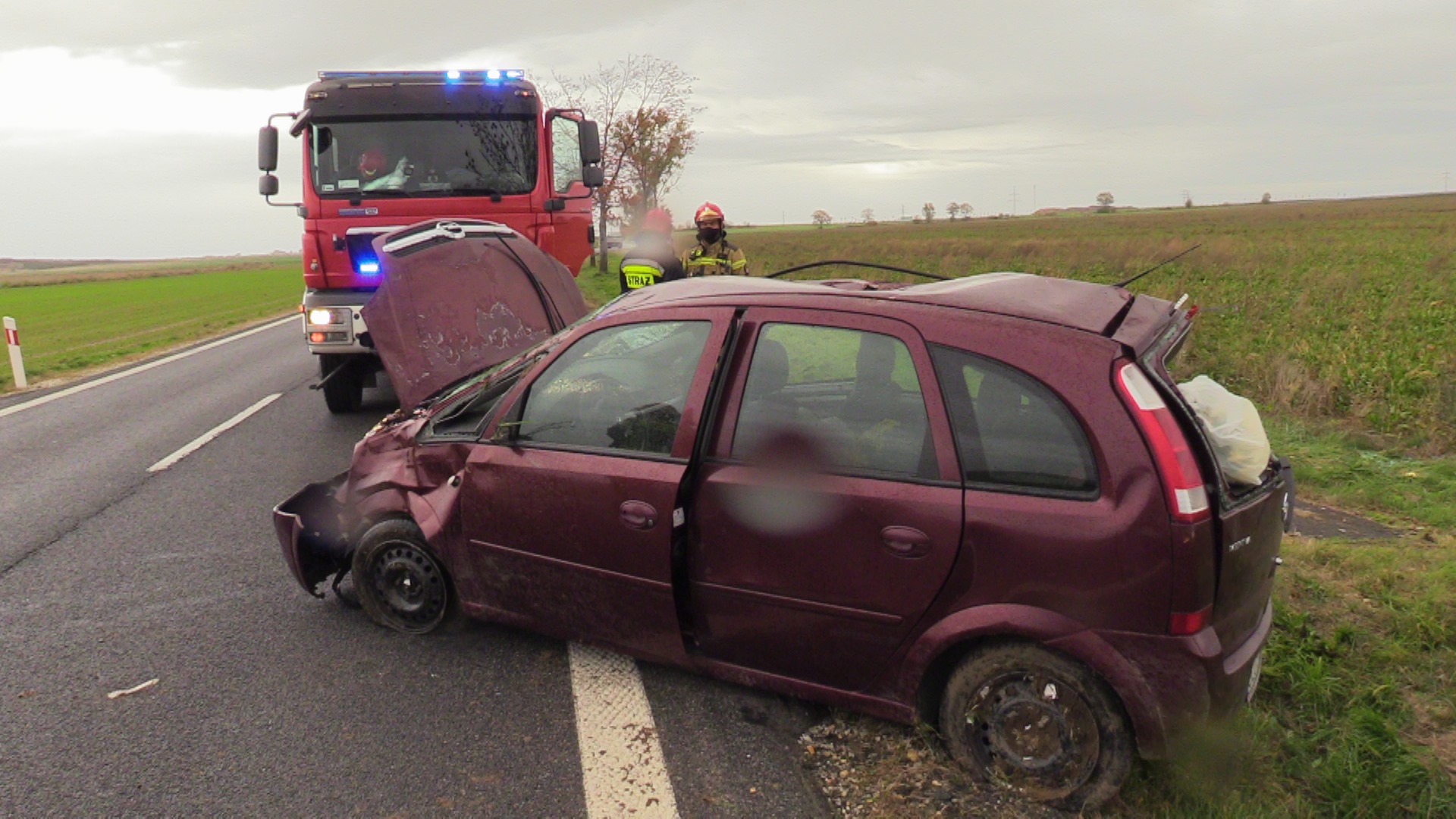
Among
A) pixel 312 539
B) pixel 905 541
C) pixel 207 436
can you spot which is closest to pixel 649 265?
pixel 312 539

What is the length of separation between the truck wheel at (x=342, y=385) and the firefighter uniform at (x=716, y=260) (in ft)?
11.0

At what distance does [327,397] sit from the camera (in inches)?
351

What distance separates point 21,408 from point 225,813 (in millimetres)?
9438

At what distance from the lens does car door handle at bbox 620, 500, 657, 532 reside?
3.16 meters

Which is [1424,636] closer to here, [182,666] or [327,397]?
[182,666]

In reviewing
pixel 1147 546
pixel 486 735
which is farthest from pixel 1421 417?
pixel 486 735

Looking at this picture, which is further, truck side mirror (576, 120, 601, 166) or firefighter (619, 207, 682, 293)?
truck side mirror (576, 120, 601, 166)

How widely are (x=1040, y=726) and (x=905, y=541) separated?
2.17 feet

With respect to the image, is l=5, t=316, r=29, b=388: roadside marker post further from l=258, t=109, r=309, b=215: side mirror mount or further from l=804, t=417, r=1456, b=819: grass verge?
l=804, t=417, r=1456, b=819: grass verge

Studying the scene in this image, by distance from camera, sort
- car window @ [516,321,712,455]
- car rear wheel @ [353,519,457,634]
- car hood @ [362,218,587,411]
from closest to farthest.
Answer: car window @ [516,321,712,455], car rear wheel @ [353,519,457,634], car hood @ [362,218,587,411]

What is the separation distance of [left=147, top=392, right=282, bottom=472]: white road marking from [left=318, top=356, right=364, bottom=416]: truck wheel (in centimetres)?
84

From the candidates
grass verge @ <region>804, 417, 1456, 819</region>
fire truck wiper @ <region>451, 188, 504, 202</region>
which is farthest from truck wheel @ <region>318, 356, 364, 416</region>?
grass verge @ <region>804, 417, 1456, 819</region>

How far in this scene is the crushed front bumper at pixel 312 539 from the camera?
13.5 feet

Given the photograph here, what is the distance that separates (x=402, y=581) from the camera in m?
3.97
